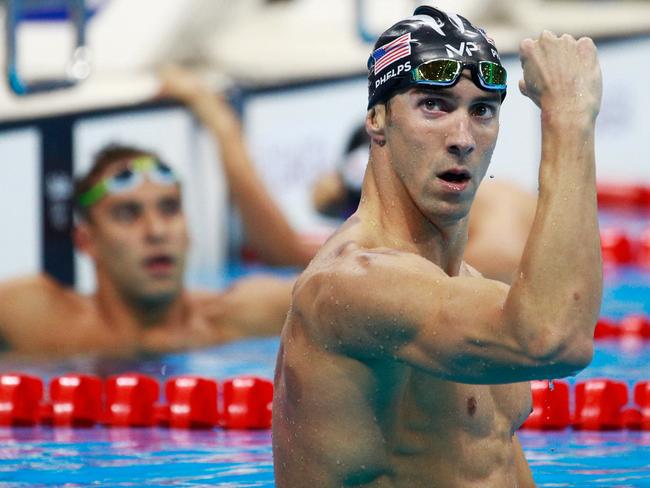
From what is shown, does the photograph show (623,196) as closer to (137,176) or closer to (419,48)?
(137,176)

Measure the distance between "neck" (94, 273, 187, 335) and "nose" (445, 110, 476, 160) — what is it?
4.18 metres

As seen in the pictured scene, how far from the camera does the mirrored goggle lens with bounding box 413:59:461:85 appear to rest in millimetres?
2736

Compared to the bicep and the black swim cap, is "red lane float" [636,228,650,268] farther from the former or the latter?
the bicep

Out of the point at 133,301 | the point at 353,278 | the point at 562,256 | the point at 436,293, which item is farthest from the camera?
the point at 133,301

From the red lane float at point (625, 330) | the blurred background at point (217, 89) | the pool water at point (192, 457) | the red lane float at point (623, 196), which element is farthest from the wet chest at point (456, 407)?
the red lane float at point (623, 196)

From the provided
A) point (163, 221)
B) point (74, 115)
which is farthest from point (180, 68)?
point (163, 221)

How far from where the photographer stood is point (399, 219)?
287cm

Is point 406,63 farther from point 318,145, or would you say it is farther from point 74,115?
point 318,145

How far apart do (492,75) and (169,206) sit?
13.2 ft

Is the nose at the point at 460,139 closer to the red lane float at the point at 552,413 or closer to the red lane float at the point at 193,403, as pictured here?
the red lane float at the point at 552,413

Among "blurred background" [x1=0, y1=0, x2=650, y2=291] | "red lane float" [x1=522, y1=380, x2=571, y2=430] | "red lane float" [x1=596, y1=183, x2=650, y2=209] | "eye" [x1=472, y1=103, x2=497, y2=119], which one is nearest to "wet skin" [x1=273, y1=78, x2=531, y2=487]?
"eye" [x1=472, y1=103, x2=497, y2=119]

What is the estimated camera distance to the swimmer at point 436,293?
7.80 ft

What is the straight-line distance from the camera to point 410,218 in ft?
9.38

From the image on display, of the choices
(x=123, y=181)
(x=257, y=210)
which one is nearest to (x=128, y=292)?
(x=123, y=181)
